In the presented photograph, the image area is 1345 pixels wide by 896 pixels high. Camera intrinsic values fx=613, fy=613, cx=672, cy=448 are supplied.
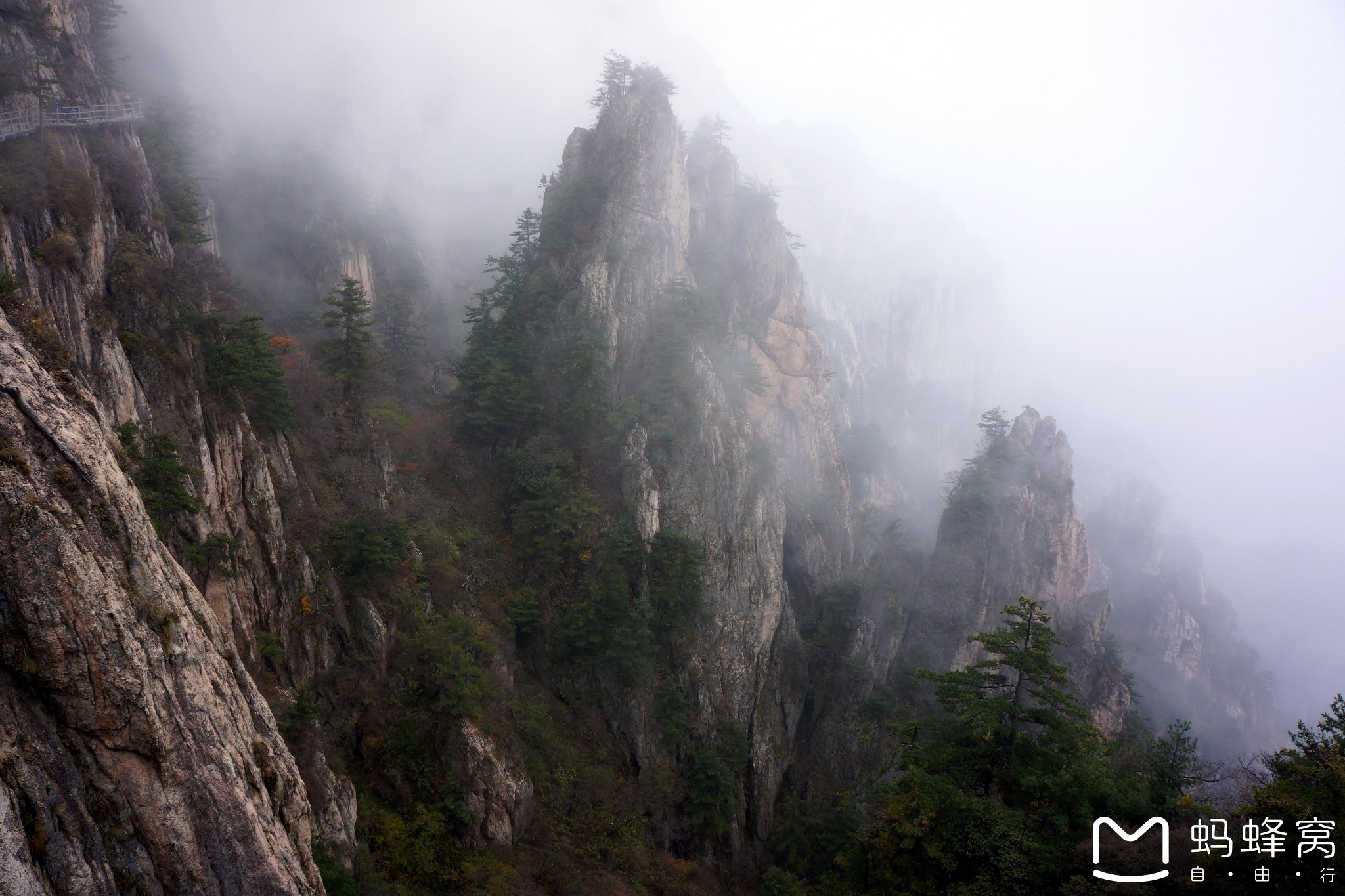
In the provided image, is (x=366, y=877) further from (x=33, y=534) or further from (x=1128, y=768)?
(x=1128, y=768)

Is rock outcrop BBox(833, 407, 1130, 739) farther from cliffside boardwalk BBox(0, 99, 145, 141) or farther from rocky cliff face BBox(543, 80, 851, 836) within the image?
cliffside boardwalk BBox(0, 99, 145, 141)

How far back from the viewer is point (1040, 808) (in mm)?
15203

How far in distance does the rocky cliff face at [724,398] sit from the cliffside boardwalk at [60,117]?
20.7m

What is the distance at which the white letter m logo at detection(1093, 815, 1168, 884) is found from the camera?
12328mm

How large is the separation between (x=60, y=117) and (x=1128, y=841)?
36426 mm

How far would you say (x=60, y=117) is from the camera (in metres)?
20.2

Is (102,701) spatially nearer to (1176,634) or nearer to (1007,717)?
(1007,717)

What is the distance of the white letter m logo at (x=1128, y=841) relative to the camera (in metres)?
12.3

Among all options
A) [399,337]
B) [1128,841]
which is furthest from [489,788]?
[399,337]

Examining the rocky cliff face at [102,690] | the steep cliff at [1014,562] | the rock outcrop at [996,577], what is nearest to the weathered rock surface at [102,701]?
the rocky cliff face at [102,690]

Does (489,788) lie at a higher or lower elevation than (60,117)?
lower

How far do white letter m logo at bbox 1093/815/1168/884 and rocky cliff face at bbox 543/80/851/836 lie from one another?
66.5ft

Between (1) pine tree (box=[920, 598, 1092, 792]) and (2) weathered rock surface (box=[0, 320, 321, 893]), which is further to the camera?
(1) pine tree (box=[920, 598, 1092, 792])

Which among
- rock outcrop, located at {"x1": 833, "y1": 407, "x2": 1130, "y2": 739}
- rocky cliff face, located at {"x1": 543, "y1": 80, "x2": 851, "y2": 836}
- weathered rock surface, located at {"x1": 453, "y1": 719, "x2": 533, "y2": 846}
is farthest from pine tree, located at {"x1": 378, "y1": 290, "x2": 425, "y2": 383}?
rock outcrop, located at {"x1": 833, "y1": 407, "x2": 1130, "y2": 739}
